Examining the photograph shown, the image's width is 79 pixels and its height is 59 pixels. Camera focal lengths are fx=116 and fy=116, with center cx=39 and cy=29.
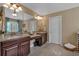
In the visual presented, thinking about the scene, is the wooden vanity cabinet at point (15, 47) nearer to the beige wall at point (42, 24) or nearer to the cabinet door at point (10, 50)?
the cabinet door at point (10, 50)

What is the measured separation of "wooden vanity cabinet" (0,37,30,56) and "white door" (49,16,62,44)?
2.59 feet

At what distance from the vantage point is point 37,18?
3770mm

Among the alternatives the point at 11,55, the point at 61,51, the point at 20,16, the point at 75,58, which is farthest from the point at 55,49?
the point at 20,16

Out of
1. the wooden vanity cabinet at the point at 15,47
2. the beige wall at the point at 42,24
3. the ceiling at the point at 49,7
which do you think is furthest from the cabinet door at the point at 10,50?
the ceiling at the point at 49,7

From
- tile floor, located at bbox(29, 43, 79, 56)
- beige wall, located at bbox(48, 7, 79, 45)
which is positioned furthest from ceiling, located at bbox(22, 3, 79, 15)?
tile floor, located at bbox(29, 43, 79, 56)

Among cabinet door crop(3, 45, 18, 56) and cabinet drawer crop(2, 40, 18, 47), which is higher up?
cabinet drawer crop(2, 40, 18, 47)

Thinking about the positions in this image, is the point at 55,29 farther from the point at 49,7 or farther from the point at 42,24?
the point at 49,7

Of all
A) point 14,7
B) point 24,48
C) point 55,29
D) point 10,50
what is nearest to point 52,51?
point 55,29

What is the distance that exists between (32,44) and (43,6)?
1.47 m

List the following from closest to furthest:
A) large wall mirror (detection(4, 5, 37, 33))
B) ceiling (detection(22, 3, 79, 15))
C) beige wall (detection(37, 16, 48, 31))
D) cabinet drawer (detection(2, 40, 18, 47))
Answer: cabinet drawer (detection(2, 40, 18, 47)) → ceiling (detection(22, 3, 79, 15)) → large wall mirror (detection(4, 5, 37, 33)) → beige wall (detection(37, 16, 48, 31))

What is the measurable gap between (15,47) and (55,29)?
49.3 inches

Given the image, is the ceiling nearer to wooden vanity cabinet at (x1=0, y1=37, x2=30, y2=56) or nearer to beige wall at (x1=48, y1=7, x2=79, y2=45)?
beige wall at (x1=48, y1=7, x2=79, y2=45)

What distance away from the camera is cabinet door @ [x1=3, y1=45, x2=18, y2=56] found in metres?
2.61

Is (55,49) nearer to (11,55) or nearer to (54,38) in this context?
(54,38)
